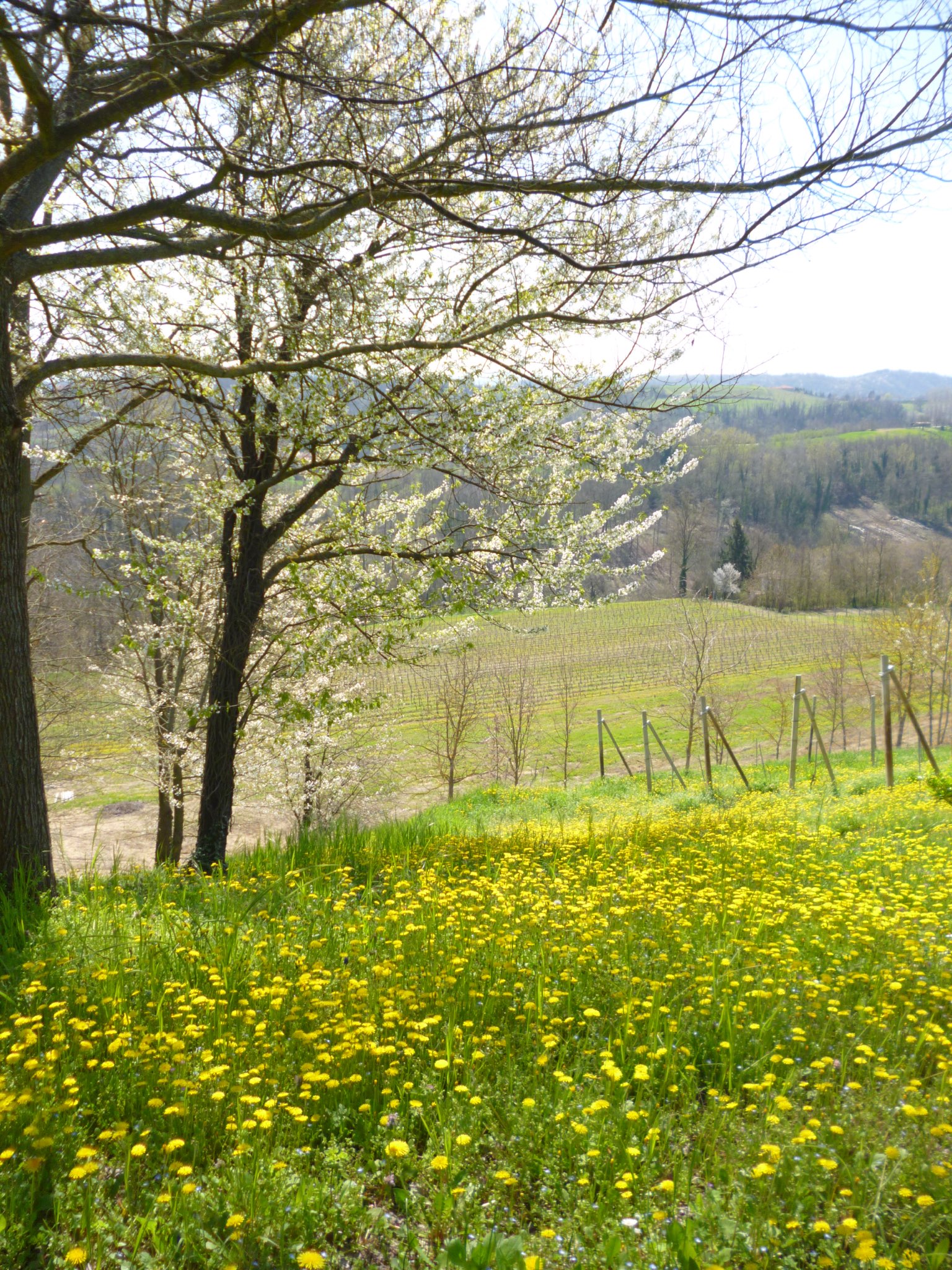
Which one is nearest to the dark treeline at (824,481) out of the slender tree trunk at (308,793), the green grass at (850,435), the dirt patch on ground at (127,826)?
the green grass at (850,435)

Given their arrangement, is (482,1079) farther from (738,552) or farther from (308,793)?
(738,552)

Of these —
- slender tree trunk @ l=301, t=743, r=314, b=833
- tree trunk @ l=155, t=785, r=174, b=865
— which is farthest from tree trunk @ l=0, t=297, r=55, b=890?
slender tree trunk @ l=301, t=743, r=314, b=833

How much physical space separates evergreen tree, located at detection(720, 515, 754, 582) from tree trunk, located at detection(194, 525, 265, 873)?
3046 inches

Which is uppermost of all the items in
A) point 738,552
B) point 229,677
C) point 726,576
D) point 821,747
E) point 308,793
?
point 738,552

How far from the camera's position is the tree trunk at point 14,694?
15.2 feet

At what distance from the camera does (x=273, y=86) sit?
379 cm

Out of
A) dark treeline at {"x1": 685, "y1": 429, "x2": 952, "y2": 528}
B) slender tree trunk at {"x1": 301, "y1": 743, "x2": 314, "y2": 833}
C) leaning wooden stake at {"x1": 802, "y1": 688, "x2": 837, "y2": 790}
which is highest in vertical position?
dark treeline at {"x1": 685, "y1": 429, "x2": 952, "y2": 528}

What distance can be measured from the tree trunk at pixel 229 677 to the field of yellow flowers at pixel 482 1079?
2.42 m

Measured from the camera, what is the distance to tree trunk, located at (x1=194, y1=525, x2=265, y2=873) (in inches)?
274

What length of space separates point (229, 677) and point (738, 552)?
8100 cm

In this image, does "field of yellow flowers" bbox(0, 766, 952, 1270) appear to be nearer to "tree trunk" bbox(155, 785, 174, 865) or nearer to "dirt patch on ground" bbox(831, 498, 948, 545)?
"tree trunk" bbox(155, 785, 174, 865)

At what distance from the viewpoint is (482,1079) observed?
2662mm

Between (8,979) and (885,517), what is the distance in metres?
148

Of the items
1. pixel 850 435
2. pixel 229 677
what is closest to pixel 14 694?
pixel 229 677
